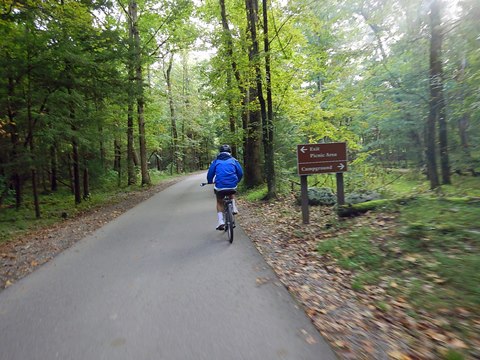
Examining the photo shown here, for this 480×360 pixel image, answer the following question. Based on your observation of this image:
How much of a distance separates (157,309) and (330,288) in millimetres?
2466

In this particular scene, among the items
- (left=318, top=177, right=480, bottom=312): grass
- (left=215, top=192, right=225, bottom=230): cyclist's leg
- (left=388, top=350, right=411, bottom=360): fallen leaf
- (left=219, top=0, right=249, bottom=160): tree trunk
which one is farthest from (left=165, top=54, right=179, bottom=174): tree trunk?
(left=388, top=350, right=411, bottom=360): fallen leaf

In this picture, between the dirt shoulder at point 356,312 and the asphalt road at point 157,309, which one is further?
the asphalt road at point 157,309

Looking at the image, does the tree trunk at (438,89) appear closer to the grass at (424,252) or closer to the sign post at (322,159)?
the grass at (424,252)

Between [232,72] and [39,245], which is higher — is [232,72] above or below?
above

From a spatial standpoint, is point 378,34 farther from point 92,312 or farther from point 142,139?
point 142,139

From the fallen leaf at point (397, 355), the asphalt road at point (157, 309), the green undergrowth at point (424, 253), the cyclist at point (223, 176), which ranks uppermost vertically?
the cyclist at point (223, 176)

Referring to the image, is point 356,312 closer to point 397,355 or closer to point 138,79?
point 397,355

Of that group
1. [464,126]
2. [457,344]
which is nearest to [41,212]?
[457,344]

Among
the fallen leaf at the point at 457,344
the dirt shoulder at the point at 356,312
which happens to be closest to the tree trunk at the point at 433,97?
the dirt shoulder at the point at 356,312

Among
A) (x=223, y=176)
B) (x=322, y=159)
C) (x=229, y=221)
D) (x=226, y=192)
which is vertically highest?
(x=322, y=159)

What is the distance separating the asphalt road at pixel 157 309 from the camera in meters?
3.21

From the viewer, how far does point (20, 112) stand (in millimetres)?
11742

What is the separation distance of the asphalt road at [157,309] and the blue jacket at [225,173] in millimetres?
1507

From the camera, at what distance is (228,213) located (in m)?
7.37
